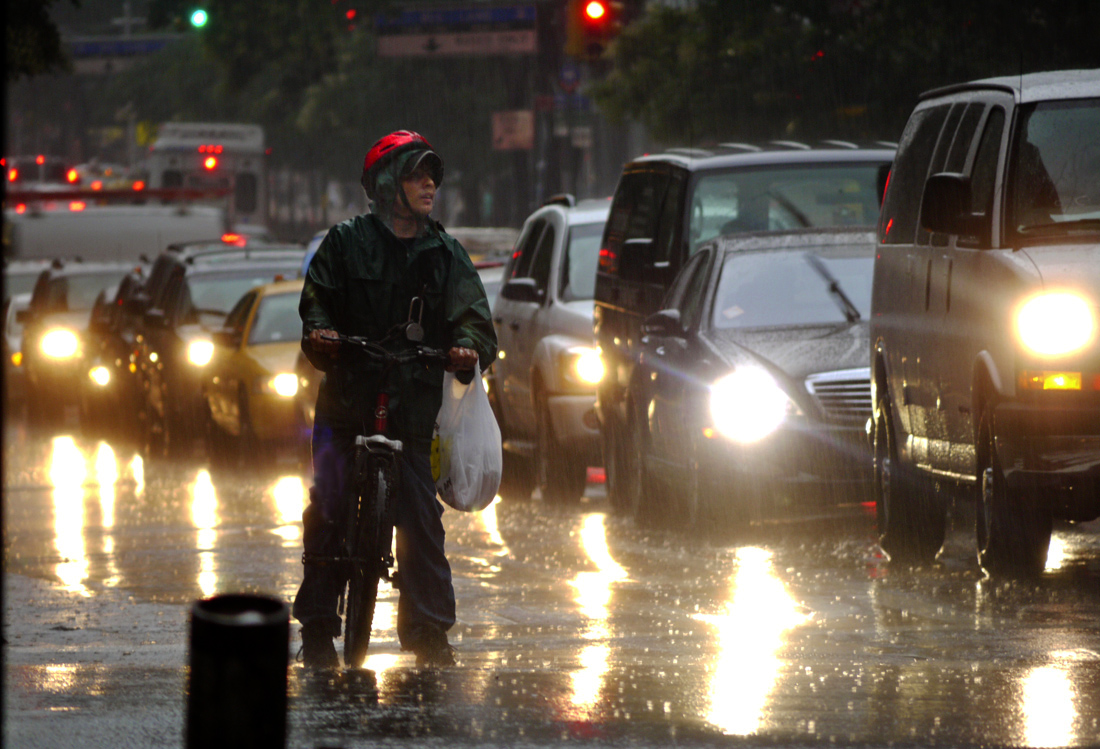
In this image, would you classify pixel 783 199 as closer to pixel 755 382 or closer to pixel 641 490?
pixel 641 490

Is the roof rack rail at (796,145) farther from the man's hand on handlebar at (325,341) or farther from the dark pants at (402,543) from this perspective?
the man's hand on handlebar at (325,341)

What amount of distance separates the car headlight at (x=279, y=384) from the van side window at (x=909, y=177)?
7.98 metres

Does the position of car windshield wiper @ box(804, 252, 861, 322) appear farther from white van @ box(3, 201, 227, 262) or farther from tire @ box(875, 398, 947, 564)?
white van @ box(3, 201, 227, 262)

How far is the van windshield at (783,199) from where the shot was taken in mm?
13273

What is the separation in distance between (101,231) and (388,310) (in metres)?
33.9

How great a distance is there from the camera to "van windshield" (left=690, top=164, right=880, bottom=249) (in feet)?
43.5

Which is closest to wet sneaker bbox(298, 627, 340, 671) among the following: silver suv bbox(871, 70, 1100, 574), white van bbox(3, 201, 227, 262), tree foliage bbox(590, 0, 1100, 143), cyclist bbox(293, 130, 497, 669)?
cyclist bbox(293, 130, 497, 669)

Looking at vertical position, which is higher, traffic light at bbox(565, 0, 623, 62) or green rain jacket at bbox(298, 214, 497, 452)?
traffic light at bbox(565, 0, 623, 62)

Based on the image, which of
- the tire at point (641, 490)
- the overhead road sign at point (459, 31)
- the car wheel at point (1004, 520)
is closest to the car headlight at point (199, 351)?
the tire at point (641, 490)

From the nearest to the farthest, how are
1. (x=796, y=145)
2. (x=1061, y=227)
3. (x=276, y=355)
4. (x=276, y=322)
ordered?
(x=1061, y=227)
(x=796, y=145)
(x=276, y=355)
(x=276, y=322)

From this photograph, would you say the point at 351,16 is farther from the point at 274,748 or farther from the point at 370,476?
the point at 274,748

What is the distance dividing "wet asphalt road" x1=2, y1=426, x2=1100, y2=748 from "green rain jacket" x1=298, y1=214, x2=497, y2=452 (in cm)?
83

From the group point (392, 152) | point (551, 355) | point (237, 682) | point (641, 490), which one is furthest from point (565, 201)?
point (237, 682)

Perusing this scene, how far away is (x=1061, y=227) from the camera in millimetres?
8570
